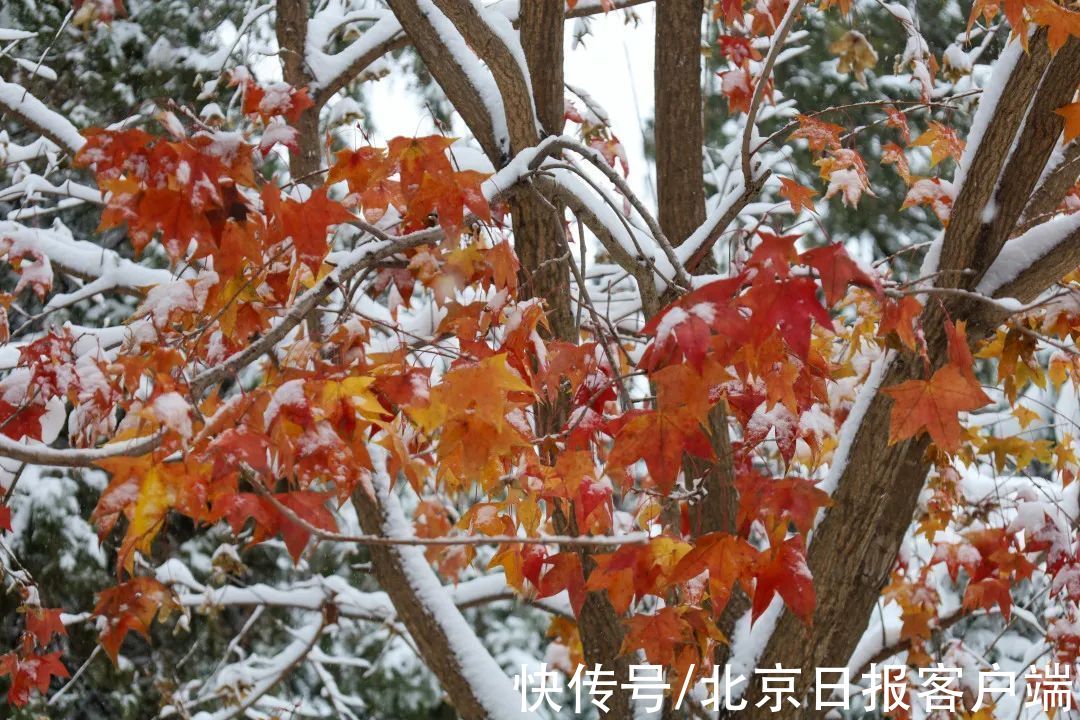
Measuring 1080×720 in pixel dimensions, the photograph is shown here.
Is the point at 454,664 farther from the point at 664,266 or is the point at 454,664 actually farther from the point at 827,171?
the point at 827,171

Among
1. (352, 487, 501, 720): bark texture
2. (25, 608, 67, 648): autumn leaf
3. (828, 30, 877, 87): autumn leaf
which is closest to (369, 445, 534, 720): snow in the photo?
(352, 487, 501, 720): bark texture

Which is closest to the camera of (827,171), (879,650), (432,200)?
(432,200)

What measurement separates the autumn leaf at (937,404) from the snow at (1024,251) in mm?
491

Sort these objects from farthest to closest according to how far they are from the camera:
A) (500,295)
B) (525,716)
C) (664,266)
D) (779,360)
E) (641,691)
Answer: (525,716)
(641,691)
(664,266)
(500,295)
(779,360)

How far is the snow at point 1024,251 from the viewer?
2162 millimetres

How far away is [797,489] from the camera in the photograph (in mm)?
1787

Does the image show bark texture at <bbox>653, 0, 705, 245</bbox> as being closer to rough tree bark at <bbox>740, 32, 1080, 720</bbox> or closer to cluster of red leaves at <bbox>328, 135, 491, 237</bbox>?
rough tree bark at <bbox>740, 32, 1080, 720</bbox>

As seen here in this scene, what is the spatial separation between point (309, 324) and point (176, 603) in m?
1.26

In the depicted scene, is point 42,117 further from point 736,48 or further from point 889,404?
point 889,404

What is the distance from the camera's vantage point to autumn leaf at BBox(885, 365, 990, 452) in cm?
175

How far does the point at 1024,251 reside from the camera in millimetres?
2176

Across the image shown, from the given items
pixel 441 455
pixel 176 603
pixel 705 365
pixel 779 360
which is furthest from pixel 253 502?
pixel 176 603

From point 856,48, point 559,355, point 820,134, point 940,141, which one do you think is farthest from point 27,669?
point 856,48

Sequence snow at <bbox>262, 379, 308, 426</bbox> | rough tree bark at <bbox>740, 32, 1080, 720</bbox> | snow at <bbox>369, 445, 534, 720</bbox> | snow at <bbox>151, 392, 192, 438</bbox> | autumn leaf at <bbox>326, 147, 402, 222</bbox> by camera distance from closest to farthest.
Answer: snow at <bbox>151, 392, 192, 438</bbox>, snow at <bbox>262, 379, 308, 426</bbox>, autumn leaf at <bbox>326, 147, 402, 222</bbox>, rough tree bark at <bbox>740, 32, 1080, 720</bbox>, snow at <bbox>369, 445, 534, 720</bbox>
